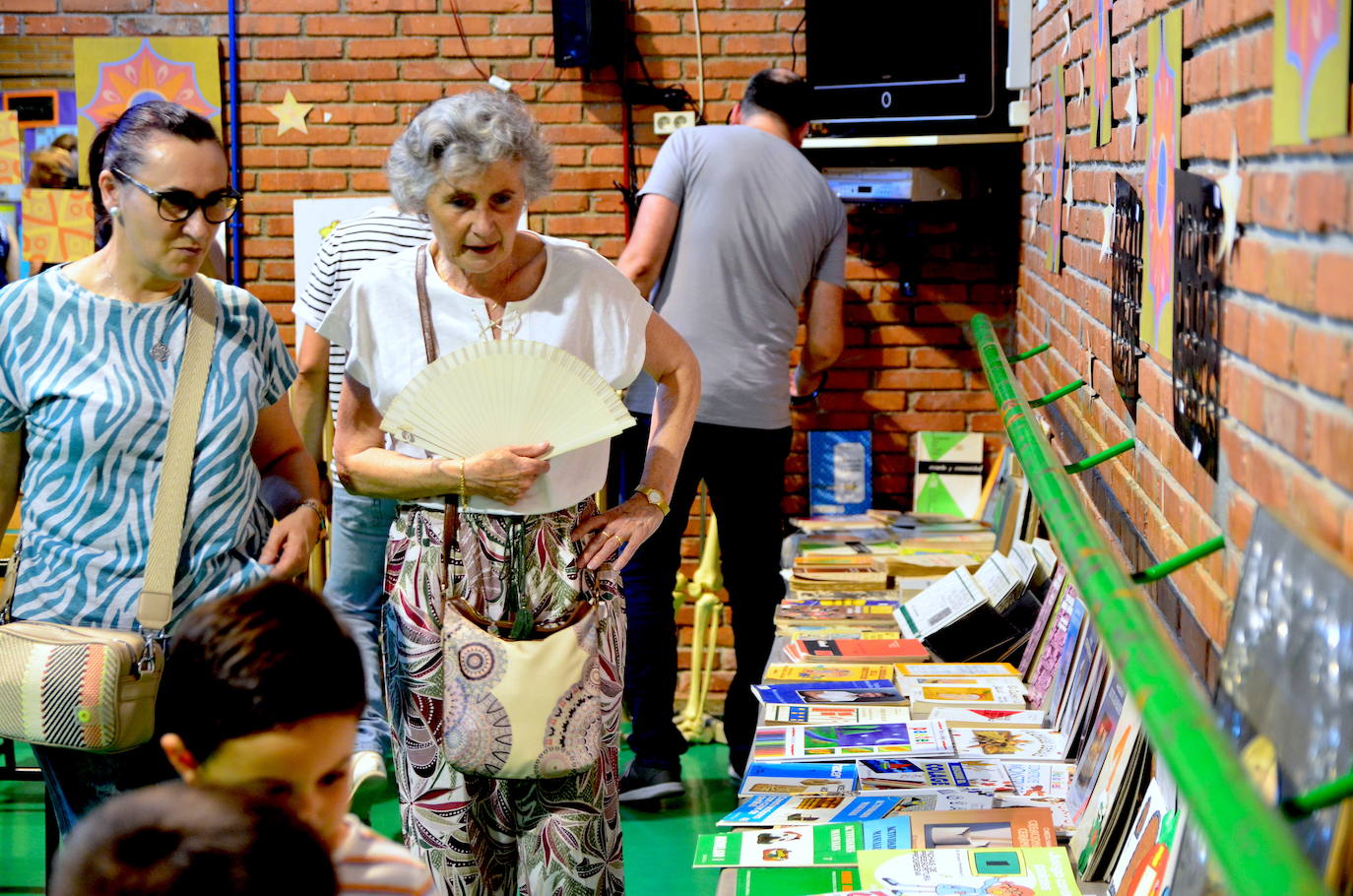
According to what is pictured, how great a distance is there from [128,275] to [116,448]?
0.85 ft

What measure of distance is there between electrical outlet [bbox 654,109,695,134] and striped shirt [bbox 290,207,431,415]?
1819mm

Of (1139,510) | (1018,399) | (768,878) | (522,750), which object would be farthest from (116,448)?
(1139,510)

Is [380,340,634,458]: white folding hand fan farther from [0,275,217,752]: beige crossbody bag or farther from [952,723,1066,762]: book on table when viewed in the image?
[952,723,1066,762]: book on table

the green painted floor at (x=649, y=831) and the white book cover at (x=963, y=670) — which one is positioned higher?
the white book cover at (x=963, y=670)

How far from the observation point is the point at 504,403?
85.5 inches

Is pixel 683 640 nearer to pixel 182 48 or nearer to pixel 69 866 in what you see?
pixel 182 48

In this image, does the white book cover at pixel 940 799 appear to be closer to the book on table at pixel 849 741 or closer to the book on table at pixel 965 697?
the book on table at pixel 849 741

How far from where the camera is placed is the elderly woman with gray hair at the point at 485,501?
2.16 metres

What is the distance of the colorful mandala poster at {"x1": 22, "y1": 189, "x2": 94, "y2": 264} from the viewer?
5.16 meters

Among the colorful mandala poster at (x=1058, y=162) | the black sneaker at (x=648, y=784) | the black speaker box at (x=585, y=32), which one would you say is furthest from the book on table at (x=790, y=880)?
the black speaker box at (x=585, y=32)

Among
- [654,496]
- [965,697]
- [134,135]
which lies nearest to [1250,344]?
[654,496]

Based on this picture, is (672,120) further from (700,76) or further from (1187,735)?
(1187,735)

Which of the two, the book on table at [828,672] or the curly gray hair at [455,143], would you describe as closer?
the curly gray hair at [455,143]

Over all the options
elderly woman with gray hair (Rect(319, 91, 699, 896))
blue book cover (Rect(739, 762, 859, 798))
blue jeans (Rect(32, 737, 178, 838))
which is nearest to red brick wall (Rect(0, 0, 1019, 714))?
blue book cover (Rect(739, 762, 859, 798))
